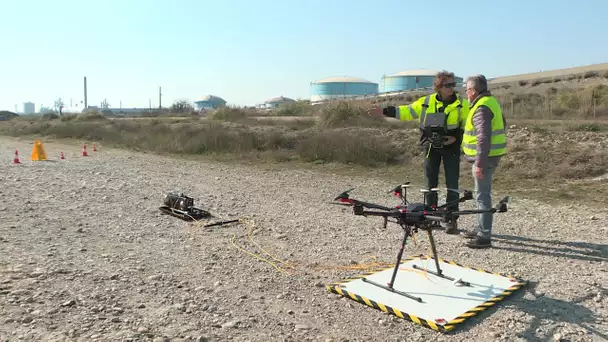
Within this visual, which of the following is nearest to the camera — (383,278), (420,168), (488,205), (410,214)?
(410,214)

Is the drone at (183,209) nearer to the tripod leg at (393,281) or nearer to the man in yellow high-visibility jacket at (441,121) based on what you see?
the man in yellow high-visibility jacket at (441,121)

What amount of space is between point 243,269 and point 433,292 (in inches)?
81.4

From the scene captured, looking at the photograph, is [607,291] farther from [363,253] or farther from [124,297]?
[124,297]

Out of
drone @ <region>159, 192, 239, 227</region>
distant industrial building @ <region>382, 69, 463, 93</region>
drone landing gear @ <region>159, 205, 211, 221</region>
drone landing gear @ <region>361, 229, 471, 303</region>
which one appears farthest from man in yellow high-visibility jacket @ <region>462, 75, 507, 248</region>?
distant industrial building @ <region>382, 69, 463, 93</region>

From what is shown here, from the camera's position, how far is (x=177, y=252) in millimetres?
6137

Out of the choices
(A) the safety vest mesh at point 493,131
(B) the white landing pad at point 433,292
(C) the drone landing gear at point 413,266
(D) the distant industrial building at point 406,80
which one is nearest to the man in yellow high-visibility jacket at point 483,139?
(A) the safety vest mesh at point 493,131

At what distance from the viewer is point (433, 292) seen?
15.6 ft

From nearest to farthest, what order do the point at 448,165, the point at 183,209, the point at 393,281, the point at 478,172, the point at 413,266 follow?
the point at 393,281
the point at 413,266
the point at 478,172
the point at 448,165
the point at 183,209

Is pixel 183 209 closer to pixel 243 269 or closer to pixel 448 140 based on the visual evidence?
pixel 243 269

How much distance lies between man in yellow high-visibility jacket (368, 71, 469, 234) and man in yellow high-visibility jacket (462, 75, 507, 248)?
14.3 inches

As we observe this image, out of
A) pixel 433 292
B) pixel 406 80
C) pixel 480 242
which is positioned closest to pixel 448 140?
pixel 480 242

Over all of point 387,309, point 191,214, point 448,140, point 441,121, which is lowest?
point 387,309

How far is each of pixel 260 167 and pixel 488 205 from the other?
999 centimetres

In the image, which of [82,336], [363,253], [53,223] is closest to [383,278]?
[363,253]
